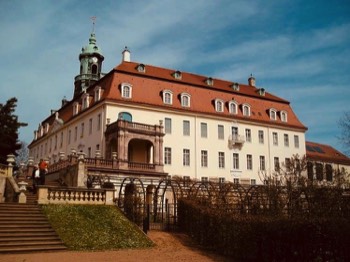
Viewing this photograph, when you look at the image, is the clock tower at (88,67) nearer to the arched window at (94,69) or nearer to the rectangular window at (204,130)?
the arched window at (94,69)

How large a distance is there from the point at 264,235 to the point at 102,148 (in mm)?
26528

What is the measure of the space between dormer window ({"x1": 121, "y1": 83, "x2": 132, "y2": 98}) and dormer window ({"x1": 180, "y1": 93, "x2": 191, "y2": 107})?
5.95 m

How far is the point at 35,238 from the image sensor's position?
1573 centimetres

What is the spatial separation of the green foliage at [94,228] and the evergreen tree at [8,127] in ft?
57.2

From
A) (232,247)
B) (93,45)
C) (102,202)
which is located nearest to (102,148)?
(102,202)

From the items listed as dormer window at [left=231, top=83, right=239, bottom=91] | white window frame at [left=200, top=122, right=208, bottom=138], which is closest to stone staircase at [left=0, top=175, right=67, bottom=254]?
white window frame at [left=200, top=122, right=208, bottom=138]

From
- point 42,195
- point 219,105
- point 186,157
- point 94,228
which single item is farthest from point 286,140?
point 94,228

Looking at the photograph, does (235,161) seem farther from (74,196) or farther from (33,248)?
(33,248)

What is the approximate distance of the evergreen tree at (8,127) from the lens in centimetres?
3437

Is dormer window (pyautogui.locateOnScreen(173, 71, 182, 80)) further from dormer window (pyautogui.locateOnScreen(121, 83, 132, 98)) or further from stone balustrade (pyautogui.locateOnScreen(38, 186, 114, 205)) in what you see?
stone balustrade (pyautogui.locateOnScreen(38, 186, 114, 205))

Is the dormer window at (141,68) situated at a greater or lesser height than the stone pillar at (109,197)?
greater

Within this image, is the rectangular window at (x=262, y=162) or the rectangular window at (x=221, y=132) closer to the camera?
the rectangular window at (x=221, y=132)

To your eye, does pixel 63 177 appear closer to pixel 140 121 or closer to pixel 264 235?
pixel 140 121

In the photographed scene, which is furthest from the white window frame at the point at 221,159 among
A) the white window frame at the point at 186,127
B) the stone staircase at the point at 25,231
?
the stone staircase at the point at 25,231
